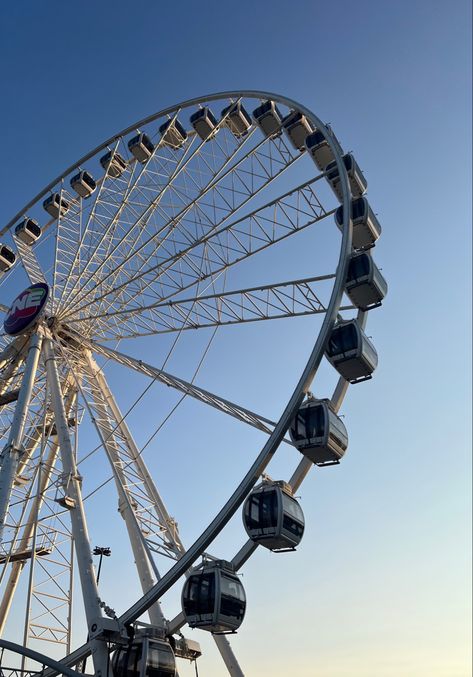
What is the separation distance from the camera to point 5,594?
20.8 meters

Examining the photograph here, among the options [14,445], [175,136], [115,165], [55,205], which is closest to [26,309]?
[55,205]

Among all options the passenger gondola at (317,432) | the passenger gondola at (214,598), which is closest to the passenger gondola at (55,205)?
the passenger gondola at (317,432)

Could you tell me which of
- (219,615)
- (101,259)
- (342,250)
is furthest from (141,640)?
(101,259)

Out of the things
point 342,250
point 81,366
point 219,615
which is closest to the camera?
point 219,615

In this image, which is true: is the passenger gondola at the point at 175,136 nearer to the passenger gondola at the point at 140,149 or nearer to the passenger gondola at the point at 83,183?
the passenger gondola at the point at 140,149

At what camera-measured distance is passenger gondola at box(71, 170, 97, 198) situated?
939 inches

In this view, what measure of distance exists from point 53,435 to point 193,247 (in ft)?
27.6

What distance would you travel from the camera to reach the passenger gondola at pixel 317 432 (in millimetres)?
13727

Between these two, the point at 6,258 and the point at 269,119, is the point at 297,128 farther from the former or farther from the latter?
the point at 6,258

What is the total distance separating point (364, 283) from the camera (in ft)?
51.2

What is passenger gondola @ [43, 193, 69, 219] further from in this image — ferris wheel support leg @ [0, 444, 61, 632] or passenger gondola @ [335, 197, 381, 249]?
passenger gondola @ [335, 197, 381, 249]

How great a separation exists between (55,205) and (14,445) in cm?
1094

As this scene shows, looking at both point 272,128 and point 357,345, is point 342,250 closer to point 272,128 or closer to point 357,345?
point 357,345

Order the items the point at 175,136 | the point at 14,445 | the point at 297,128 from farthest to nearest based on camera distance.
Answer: the point at 175,136 → the point at 297,128 → the point at 14,445
